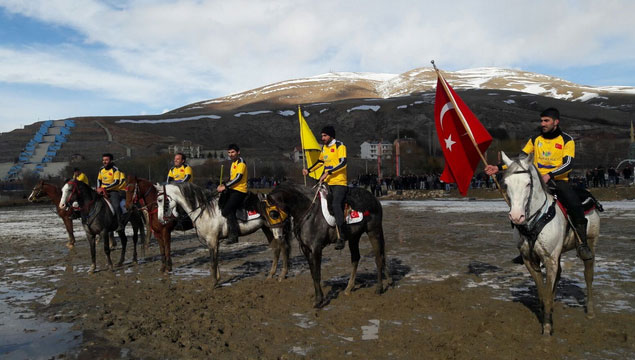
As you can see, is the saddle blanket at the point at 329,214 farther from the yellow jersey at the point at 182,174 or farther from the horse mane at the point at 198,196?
the yellow jersey at the point at 182,174

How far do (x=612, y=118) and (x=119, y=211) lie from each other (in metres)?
169

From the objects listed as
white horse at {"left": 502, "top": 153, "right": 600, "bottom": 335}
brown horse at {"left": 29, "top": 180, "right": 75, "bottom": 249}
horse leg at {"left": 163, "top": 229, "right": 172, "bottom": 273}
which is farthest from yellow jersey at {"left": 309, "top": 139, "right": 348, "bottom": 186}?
brown horse at {"left": 29, "top": 180, "right": 75, "bottom": 249}

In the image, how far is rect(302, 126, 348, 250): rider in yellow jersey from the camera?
862cm

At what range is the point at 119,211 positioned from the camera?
12602 mm

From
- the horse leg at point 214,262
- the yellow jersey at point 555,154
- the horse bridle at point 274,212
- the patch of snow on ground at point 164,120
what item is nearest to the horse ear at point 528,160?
the yellow jersey at point 555,154

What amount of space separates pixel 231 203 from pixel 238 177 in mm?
665

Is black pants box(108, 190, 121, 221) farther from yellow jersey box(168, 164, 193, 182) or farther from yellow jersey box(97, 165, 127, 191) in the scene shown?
yellow jersey box(168, 164, 193, 182)

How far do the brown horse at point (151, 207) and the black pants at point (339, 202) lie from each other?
16.3ft

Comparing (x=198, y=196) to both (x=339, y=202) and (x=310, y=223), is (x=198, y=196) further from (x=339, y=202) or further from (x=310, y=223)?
(x=339, y=202)

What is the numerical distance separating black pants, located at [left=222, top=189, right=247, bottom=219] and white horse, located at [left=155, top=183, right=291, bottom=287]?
262mm

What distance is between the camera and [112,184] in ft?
41.9

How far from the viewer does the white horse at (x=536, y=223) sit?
20.5ft

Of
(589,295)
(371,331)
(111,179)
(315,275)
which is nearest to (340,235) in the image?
(315,275)

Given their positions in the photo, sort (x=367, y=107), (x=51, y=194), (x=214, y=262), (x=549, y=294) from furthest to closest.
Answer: (x=367, y=107), (x=51, y=194), (x=214, y=262), (x=549, y=294)
